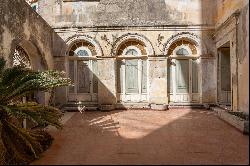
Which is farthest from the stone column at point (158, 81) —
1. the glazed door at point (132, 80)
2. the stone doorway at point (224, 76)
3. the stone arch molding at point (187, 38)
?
the stone doorway at point (224, 76)

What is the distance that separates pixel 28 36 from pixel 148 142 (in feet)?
19.3

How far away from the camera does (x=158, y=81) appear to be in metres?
13.8

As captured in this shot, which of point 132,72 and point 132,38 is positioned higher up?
point 132,38

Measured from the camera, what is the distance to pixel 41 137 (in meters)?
6.98

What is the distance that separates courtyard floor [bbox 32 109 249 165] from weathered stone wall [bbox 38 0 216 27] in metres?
5.13

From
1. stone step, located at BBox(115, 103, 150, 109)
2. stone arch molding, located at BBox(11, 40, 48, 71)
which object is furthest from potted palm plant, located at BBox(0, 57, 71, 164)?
stone step, located at BBox(115, 103, 150, 109)

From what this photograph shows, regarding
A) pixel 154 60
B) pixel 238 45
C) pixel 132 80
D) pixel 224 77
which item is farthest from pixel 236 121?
pixel 132 80

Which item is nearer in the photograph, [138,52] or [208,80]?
[208,80]

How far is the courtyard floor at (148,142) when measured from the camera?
5.75 meters

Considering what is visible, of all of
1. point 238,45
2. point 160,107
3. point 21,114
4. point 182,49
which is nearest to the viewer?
point 21,114

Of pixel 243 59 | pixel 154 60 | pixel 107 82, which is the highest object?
pixel 154 60

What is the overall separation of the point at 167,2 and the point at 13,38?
7.68m

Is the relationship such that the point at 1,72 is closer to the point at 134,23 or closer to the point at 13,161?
the point at 13,161

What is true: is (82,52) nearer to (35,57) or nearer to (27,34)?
(35,57)
